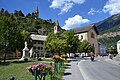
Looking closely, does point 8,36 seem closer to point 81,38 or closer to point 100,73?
point 100,73

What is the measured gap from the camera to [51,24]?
164875 millimetres

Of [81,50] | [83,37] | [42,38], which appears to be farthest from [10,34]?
[83,37]

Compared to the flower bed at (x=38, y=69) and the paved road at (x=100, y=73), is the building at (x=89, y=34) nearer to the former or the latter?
the paved road at (x=100, y=73)

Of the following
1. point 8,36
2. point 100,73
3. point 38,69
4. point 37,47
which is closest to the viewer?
point 38,69

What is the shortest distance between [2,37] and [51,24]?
130 m

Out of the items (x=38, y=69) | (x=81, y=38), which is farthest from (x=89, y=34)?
(x=38, y=69)

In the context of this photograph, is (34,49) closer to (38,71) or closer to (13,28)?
(13,28)

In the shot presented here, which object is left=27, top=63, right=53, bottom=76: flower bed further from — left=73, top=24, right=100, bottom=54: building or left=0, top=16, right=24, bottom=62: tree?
left=73, top=24, right=100, bottom=54: building

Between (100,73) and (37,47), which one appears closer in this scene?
(100,73)

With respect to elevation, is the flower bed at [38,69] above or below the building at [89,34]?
below

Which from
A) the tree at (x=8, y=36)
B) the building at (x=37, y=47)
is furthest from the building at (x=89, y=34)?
the tree at (x=8, y=36)

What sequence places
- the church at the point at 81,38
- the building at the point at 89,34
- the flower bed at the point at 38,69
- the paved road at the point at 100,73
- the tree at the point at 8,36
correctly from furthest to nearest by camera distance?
1. the building at the point at 89,34
2. the church at the point at 81,38
3. the tree at the point at 8,36
4. the paved road at the point at 100,73
5. the flower bed at the point at 38,69

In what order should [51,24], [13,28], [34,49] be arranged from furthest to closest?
1. [51,24]
2. [34,49]
3. [13,28]

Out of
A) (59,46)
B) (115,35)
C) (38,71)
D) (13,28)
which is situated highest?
(115,35)
